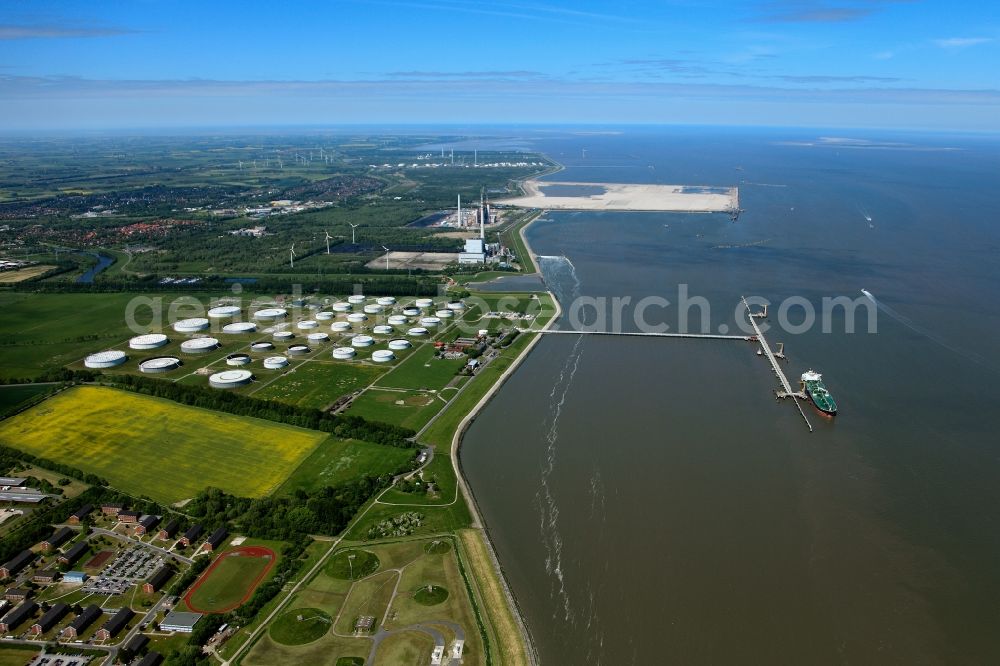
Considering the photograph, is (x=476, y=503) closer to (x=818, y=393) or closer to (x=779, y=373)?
(x=818, y=393)

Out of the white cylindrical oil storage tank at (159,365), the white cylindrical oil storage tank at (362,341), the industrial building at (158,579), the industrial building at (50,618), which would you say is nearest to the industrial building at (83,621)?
the industrial building at (50,618)

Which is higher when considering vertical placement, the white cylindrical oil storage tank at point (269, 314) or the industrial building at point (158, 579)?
the white cylindrical oil storage tank at point (269, 314)

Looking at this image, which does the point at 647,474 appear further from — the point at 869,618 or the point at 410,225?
the point at 410,225

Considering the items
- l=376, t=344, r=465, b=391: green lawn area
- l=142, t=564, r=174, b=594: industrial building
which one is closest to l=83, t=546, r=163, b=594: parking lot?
l=142, t=564, r=174, b=594: industrial building

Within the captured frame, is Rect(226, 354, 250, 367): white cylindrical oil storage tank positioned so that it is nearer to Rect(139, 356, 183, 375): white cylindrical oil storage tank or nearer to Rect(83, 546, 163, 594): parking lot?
Rect(139, 356, 183, 375): white cylindrical oil storage tank

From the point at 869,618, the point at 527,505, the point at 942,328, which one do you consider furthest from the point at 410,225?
the point at 869,618

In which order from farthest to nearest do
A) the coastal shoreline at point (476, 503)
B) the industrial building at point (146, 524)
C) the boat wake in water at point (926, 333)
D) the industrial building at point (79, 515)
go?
the boat wake in water at point (926, 333) → the industrial building at point (79, 515) → the industrial building at point (146, 524) → the coastal shoreline at point (476, 503)

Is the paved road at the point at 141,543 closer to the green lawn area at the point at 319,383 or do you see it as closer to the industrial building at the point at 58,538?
the industrial building at the point at 58,538
